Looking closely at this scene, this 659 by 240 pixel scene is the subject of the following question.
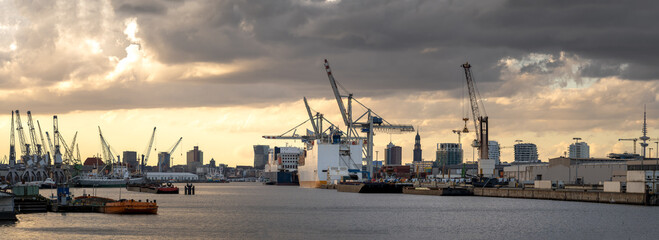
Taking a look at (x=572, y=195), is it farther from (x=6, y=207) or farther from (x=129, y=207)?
(x=6, y=207)

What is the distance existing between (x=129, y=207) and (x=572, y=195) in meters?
81.9

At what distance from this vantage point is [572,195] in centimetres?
14562

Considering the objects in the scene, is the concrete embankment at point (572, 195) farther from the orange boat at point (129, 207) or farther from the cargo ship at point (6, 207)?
the cargo ship at point (6, 207)

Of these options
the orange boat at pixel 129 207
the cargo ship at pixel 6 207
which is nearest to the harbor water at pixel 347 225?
the cargo ship at pixel 6 207

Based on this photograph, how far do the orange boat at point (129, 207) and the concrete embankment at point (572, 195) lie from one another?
6983 cm

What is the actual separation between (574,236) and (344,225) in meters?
23.6

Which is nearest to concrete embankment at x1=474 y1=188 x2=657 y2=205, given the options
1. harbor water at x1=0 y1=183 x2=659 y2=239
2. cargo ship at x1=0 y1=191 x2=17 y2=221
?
harbor water at x1=0 y1=183 x2=659 y2=239

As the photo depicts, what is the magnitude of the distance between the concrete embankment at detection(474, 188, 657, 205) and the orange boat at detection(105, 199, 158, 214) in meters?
69.8

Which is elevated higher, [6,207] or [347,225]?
[6,207]

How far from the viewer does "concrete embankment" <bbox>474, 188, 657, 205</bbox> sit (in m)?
121

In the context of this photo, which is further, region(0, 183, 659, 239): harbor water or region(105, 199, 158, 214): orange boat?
region(105, 199, 158, 214): orange boat

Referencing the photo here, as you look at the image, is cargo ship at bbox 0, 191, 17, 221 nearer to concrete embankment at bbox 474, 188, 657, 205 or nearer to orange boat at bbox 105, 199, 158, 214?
orange boat at bbox 105, 199, 158, 214

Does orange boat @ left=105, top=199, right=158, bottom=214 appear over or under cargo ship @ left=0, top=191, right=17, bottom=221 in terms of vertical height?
under

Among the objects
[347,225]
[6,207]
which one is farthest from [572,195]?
[6,207]
